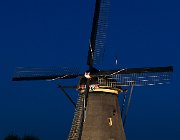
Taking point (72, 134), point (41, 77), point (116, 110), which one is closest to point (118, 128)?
point (116, 110)

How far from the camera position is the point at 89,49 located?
26969 mm

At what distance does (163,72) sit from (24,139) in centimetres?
3151

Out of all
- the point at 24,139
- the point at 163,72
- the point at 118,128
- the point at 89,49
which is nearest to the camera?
the point at 163,72

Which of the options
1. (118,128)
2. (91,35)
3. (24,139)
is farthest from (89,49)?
(24,139)

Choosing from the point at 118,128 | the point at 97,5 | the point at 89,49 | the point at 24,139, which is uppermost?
the point at 97,5

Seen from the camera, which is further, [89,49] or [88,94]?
[89,49]

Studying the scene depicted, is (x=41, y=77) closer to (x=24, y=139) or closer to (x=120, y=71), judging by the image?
(x=120, y=71)

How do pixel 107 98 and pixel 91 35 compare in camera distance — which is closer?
pixel 107 98

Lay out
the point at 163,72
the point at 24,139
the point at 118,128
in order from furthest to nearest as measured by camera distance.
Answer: the point at 24,139 → the point at 118,128 → the point at 163,72

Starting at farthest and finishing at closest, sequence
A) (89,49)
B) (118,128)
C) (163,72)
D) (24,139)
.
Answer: (24,139), (89,49), (118,128), (163,72)

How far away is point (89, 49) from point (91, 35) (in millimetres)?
862

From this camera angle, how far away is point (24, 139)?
51.4m

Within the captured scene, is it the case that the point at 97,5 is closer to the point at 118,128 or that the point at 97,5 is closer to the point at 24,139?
the point at 118,128

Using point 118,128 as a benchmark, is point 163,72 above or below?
above
